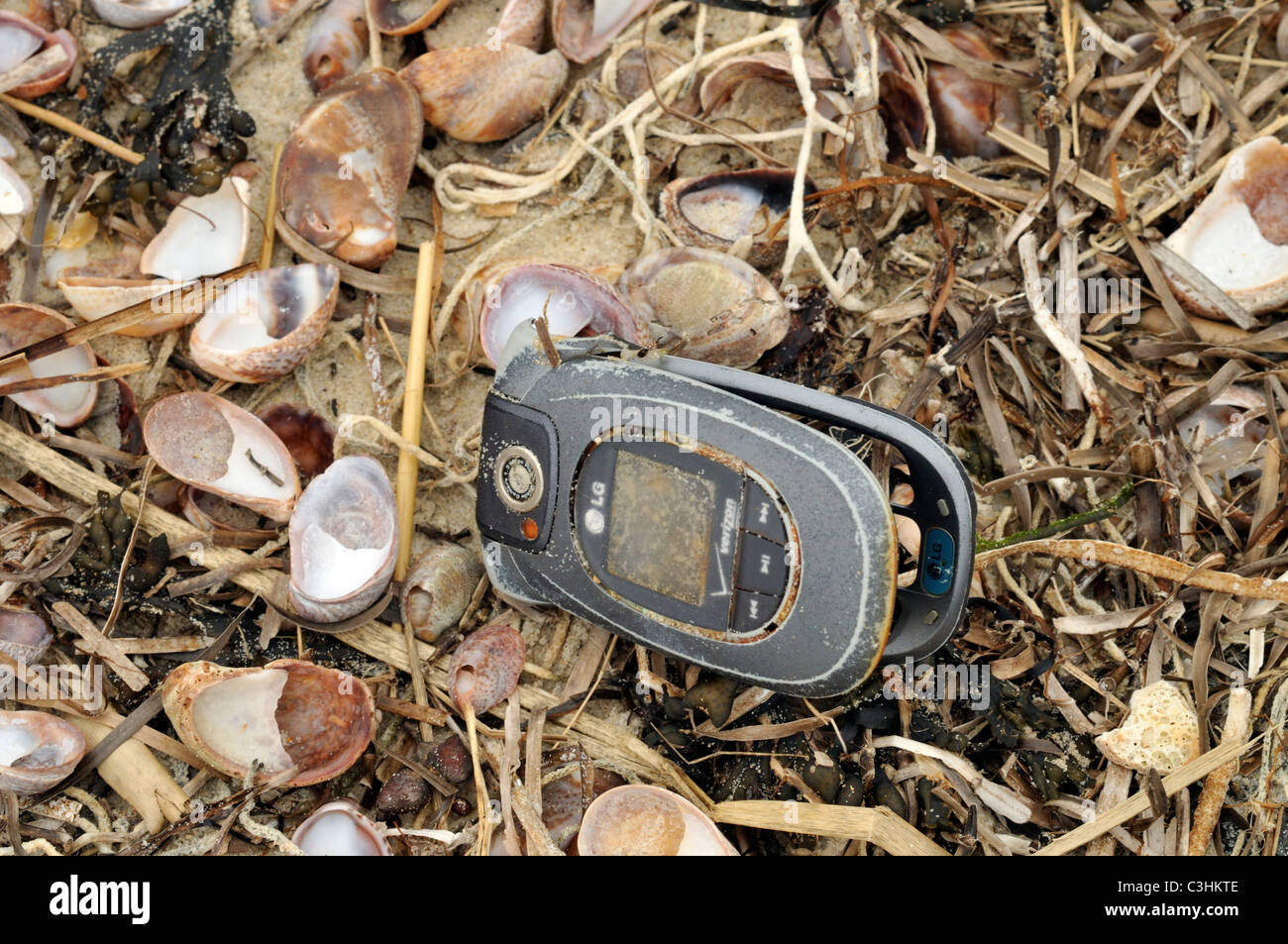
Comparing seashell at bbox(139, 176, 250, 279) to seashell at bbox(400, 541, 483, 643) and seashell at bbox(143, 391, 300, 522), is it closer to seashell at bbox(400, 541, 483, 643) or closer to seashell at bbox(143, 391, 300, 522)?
seashell at bbox(143, 391, 300, 522)

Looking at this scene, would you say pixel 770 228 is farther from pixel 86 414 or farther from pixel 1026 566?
pixel 86 414

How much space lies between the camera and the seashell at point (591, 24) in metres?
1.94

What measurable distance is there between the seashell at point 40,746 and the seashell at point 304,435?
1.80ft

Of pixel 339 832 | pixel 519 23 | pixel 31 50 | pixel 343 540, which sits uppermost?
pixel 519 23

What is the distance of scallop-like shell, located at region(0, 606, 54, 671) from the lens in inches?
64.4

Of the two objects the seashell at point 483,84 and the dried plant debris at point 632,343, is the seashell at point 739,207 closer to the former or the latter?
the dried plant debris at point 632,343

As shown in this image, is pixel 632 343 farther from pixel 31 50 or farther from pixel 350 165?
pixel 31 50

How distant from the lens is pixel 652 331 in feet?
5.63

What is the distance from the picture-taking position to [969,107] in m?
1.91

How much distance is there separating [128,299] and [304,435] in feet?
1.22

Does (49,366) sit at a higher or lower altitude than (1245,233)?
lower

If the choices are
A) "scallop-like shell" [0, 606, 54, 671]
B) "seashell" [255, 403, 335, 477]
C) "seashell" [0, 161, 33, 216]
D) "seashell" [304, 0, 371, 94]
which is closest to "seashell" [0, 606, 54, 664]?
"scallop-like shell" [0, 606, 54, 671]

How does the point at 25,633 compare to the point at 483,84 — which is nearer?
the point at 25,633

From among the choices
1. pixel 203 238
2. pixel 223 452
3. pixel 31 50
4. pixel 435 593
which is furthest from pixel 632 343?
pixel 31 50
